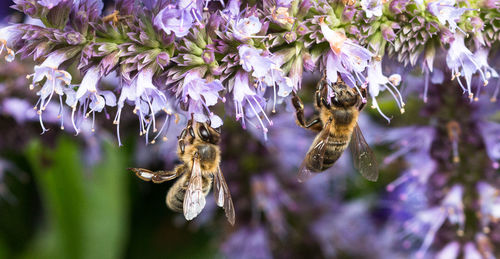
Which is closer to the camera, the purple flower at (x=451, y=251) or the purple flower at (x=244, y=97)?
the purple flower at (x=244, y=97)

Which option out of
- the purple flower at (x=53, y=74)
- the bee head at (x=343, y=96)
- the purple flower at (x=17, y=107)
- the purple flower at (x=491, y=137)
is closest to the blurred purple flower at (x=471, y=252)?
the purple flower at (x=491, y=137)

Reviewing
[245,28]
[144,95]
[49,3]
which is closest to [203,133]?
[144,95]

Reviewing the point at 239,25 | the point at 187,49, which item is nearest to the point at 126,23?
the point at 187,49

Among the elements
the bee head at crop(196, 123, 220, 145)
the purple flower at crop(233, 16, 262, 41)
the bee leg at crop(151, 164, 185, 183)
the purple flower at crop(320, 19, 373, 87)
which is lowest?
the bee leg at crop(151, 164, 185, 183)

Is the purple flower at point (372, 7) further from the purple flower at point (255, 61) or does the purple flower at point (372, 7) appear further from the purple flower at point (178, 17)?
the purple flower at point (178, 17)

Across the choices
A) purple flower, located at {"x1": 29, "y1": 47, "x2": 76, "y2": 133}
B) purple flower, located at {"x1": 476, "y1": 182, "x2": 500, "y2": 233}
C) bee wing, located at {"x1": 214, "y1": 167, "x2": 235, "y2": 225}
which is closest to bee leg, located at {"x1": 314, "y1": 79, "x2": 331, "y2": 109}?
bee wing, located at {"x1": 214, "y1": 167, "x2": 235, "y2": 225}

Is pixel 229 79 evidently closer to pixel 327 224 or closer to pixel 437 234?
pixel 437 234

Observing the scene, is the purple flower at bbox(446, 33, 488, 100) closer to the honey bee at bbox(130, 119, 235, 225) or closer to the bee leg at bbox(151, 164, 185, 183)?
the honey bee at bbox(130, 119, 235, 225)
